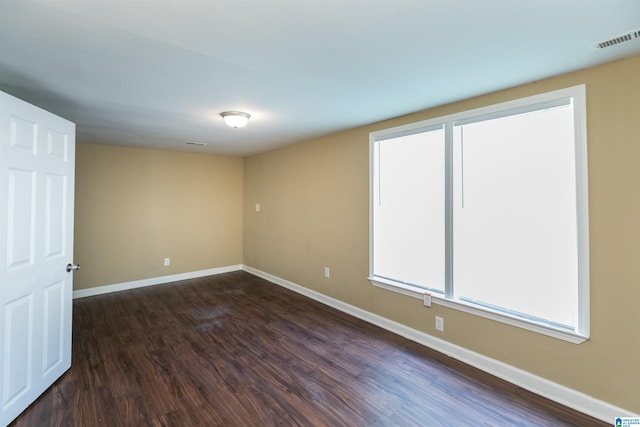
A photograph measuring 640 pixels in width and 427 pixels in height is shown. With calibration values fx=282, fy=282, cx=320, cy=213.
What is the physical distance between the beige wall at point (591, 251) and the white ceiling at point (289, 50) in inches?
10.0

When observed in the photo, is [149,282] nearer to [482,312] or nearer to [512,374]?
[482,312]

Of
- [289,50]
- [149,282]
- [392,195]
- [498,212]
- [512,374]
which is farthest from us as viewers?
[149,282]

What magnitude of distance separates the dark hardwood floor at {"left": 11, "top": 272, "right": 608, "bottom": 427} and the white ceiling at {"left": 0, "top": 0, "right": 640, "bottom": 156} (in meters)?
2.33

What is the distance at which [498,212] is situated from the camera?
Result: 2393 millimetres

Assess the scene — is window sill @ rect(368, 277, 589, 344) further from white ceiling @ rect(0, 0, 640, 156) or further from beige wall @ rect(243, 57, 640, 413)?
white ceiling @ rect(0, 0, 640, 156)

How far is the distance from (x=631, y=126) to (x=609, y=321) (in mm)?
1255

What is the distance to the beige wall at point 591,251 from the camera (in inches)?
69.9

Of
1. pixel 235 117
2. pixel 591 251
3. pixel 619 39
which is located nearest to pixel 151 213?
pixel 235 117

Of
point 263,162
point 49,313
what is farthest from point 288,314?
point 263,162

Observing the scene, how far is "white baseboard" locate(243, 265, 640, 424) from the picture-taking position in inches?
73.5

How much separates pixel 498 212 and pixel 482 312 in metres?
0.87

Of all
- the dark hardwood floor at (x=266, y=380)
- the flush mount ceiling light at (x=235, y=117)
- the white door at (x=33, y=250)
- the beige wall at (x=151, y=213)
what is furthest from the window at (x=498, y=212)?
the beige wall at (x=151, y=213)

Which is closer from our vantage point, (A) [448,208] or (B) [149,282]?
(A) [448,208]

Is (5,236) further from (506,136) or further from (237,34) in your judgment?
(506,136)
